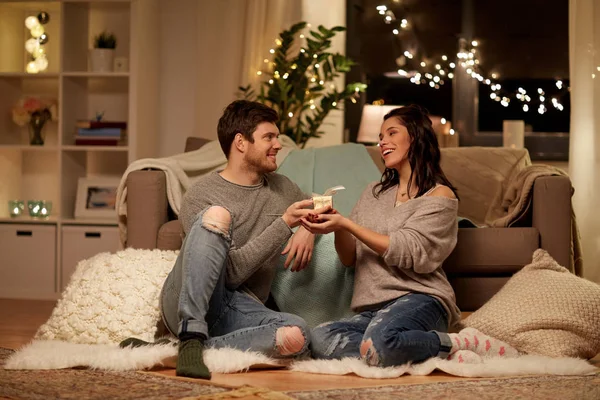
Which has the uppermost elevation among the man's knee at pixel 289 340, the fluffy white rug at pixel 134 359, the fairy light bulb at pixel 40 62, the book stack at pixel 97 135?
the fairy light bulb at pixel 40 62

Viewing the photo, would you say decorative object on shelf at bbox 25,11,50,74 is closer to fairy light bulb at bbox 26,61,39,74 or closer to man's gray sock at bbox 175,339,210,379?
fairy light bulb at bbox 26,61,39,74

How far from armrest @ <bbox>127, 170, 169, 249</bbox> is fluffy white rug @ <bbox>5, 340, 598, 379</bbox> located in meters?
0.94

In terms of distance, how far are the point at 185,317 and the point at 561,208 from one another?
171cm

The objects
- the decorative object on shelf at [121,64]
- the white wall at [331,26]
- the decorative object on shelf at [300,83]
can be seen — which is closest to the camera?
the decorative object on shelf at [300,83]

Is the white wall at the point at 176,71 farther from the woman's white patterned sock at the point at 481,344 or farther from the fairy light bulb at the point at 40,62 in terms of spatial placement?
the woman's white patterned sock at the point at 481,344

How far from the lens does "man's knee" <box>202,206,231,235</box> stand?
2.84m

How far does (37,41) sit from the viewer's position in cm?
538

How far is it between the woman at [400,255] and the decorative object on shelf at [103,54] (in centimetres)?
250

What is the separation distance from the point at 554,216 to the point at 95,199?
2.63 m

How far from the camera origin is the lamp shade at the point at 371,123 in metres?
5.30

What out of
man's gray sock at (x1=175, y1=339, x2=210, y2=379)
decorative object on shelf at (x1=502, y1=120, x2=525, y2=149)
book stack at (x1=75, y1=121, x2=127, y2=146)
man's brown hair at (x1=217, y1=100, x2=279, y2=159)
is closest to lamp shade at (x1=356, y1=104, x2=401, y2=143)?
decorative object on shelf at (x1=502, y1=120, x2=525, y2=149)

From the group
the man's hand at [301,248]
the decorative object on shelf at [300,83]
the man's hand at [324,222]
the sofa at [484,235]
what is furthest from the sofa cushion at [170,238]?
the decorative object on shelf at [300,83]

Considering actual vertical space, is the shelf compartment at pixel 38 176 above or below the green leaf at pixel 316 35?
below

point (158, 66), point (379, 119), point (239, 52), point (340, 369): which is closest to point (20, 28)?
point (158, 66)
